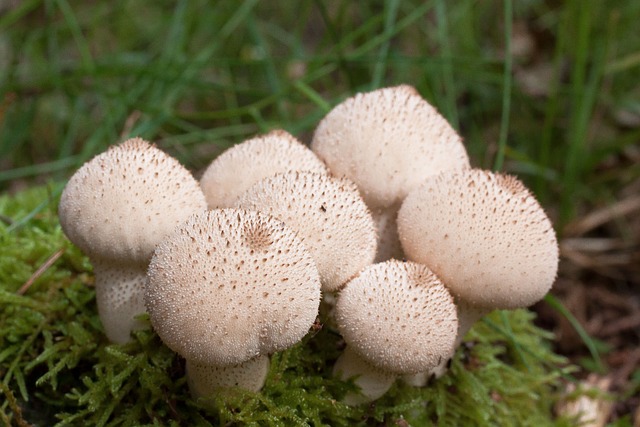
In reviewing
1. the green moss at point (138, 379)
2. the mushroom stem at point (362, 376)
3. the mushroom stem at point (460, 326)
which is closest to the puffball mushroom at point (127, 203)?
the green moss at point (138, 379)

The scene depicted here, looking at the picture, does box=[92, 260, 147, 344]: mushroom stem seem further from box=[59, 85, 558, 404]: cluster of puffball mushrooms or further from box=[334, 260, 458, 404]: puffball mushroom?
box=[334, 260, 458, 404]: puffball mushroom

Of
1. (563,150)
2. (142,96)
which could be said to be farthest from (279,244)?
(563,150)

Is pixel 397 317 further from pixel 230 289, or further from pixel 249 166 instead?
pixel 249 166

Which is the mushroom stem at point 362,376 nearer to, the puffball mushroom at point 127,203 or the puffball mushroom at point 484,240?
the puffball mushroom at point 484,240

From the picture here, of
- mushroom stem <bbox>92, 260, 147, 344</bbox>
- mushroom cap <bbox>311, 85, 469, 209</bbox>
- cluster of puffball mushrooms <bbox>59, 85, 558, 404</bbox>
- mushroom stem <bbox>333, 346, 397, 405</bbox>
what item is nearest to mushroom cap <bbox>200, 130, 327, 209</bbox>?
cluster of puffball mushrooms <bbox>59, 85, 558, 404</bbox>

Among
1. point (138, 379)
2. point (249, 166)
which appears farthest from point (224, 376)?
point (249, 166)

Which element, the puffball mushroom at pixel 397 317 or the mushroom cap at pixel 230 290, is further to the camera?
the puffball mushroom at pixel 397 317

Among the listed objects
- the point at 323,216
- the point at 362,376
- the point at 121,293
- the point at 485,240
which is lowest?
the point at 362,376
